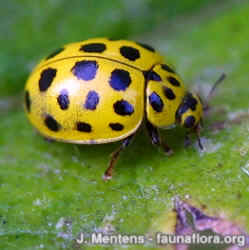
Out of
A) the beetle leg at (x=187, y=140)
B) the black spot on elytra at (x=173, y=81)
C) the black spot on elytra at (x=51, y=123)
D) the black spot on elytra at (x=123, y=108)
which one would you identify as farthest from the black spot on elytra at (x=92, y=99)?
the beetle leg at (x=187, y=140)

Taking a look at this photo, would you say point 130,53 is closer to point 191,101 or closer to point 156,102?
point 156,102

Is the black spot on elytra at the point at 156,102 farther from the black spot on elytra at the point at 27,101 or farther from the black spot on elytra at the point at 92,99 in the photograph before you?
the black spot on elytra at the point at 27,101

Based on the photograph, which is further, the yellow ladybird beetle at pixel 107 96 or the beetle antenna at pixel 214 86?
the beetle antenna at pixel 214 86

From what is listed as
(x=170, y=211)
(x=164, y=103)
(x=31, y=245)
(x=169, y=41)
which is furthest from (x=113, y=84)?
(x=169, y=41)

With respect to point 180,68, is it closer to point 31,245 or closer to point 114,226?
point 114,226

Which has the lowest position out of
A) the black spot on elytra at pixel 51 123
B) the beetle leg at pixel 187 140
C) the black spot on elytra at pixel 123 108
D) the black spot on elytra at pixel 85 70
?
the beetle leg at pixel 187 140

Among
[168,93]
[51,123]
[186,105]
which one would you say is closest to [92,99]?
[51,123]

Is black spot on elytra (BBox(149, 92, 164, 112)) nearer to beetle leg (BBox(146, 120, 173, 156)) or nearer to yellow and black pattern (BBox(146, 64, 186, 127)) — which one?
yellow and black pattern (BBox(146, 64, 186, 127))
